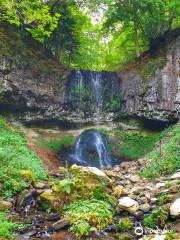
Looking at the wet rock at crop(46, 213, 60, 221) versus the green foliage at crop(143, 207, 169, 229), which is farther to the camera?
the wet rock at crop(46, 213, 60, 221)

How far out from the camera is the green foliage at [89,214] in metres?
7.81

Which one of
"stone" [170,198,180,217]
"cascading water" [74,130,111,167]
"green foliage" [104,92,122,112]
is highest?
"green foliage" [104,92,122,112]

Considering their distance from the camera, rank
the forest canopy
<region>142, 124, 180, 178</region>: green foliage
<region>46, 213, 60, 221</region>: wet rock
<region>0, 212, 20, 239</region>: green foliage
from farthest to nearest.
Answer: the forest canopy < <region>142, 124, 180, 178</region>: green foliage < <region>46, 213, 60, 221</region>: wet rock < <region>0, 212, 20, 239</region>: green foliage

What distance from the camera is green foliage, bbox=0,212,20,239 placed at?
23.2 feet

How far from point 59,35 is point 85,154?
31.7 ft

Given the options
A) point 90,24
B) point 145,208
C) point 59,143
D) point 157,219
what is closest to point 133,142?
point 59,143

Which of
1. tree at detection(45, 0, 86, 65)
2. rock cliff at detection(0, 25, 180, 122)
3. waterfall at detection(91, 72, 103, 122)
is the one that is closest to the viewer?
rock cliff at detection(0, 25, 180, 122)

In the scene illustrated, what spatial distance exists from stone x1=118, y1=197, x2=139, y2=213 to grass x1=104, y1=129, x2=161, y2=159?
1179 cm

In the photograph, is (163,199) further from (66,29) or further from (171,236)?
(66,29)

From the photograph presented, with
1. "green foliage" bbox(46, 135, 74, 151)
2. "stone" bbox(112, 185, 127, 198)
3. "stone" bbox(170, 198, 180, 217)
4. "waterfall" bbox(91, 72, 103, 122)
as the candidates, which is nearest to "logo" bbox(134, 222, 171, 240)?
"stone" bbox(170, 198, 180, 217)

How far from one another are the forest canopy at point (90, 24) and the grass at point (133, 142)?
6.39m

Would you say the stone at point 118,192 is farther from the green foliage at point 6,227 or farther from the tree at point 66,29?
the tree at point 66,29

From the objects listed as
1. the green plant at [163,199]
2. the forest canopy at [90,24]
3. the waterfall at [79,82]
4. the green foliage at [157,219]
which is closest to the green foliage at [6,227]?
the green foliage at [157,219]

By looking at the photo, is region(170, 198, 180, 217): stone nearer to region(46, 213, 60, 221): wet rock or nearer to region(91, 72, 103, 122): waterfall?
region(46, 213, 60, 221): wet rock
